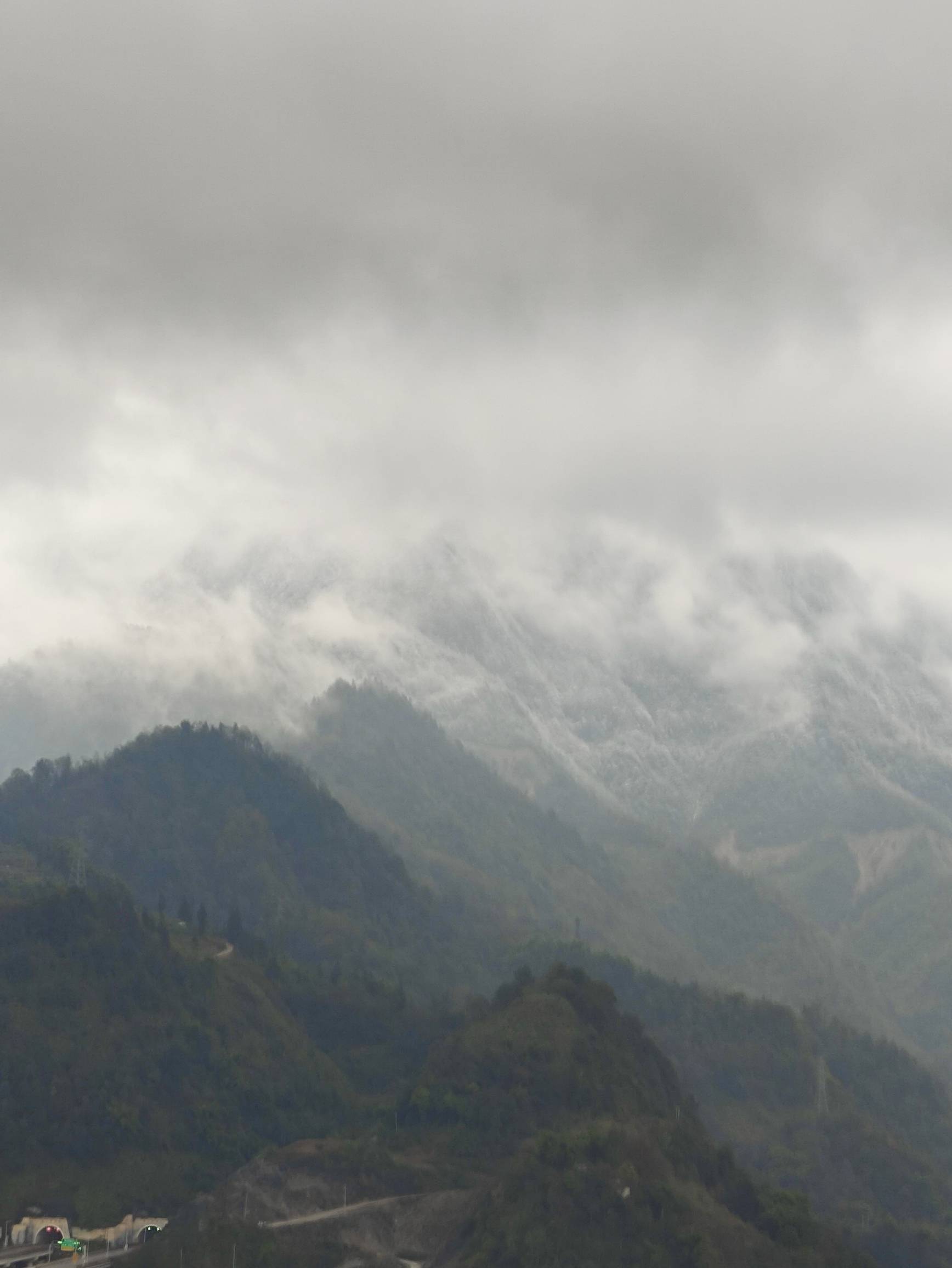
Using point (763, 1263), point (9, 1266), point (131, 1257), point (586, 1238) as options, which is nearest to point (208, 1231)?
point (131, 1257)

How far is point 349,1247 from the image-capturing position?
198375mm

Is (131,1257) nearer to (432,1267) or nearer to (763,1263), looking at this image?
(432,1267)

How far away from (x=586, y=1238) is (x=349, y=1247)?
23412mm

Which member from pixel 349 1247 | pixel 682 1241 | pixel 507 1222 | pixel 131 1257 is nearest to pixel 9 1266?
pixel 131 1257

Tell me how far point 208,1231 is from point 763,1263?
55.2 meters

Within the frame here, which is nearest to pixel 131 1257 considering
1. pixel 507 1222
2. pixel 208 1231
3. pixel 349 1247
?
pixel 208 1231

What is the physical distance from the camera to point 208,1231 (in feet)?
620

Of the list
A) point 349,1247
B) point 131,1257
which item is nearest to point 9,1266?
point 131,1257

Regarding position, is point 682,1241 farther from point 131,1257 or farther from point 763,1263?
point 131,1257

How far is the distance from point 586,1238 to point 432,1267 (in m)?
15.4

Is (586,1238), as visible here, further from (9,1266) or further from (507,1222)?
(9,1266)

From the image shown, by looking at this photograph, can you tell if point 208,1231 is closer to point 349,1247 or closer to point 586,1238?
point 349,1247

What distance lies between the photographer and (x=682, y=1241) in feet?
650

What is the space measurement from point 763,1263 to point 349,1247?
1620 inches
